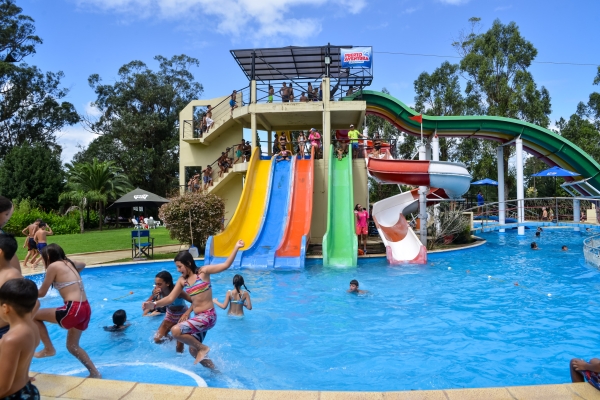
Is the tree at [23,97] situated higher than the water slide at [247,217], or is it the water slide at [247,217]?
the tree at [23,97]

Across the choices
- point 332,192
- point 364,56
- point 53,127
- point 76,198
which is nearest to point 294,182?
point 332,192

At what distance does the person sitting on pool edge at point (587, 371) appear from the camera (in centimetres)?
349

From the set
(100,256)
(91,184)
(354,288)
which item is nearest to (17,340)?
(354,288)

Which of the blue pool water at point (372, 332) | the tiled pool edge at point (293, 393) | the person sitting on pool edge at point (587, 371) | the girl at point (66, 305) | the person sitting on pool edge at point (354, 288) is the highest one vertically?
the girl at point (66, 305)

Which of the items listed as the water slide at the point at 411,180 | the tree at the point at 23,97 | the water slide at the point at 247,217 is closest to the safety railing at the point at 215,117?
the water slide at the point at 247,217

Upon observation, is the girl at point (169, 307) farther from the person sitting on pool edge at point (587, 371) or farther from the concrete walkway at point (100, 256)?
the concrete walkway at point (100, 256)

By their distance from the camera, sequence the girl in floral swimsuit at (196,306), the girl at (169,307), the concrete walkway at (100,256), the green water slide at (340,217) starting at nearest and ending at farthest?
the girl in floral swimsuit at (196,306) → the girl at (169,307) → the concrete walkway at (100,256) → the green water slide at (340,217)

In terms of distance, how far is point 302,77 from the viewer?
70.6ft

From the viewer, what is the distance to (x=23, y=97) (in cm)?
4034

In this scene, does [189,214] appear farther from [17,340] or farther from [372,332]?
[17,340]

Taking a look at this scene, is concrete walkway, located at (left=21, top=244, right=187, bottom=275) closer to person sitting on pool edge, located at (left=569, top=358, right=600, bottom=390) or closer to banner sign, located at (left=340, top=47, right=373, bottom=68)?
banner sign, located at (left=340, top=47, right=373, bottom=68)

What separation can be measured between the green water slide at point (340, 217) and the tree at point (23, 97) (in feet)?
119

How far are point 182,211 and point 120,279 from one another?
3.30 metres

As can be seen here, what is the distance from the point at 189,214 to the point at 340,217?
16.9 feet
